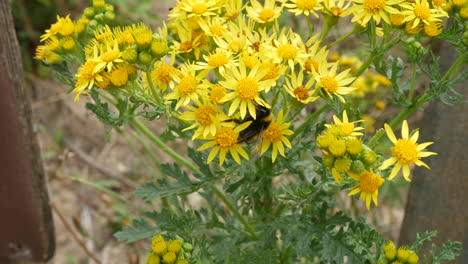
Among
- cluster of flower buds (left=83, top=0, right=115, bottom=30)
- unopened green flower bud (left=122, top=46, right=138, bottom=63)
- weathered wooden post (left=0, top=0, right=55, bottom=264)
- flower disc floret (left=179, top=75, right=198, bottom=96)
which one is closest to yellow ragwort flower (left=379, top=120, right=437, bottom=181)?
flower disc floret (left=179, top=75, right=198, bottom=96)

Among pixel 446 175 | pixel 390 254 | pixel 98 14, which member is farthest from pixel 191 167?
pixel 446 175

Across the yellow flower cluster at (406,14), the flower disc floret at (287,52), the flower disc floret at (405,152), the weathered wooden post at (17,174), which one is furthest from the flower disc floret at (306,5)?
the weathered wooden post at (17,174)

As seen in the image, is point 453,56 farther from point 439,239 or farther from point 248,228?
point 248,228

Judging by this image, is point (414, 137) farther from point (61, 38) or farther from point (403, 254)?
point (61, 38)

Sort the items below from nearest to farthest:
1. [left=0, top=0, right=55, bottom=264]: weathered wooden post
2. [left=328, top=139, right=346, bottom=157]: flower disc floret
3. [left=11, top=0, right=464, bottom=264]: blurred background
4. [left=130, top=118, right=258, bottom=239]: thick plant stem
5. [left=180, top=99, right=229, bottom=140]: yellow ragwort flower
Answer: [left=328, top=139, right=346, bottom=157]: flower disc floret → [left=180, top=99, right=229, bottom=140]: yellow ragwort flower → [left=130, top=118, right=258, bottom=239]: thick plant stem → [left=0, top=0, right=55, bottom=264]: weathered wooden post → [left=11, top=0, right=464, bottom=264]: blurred background

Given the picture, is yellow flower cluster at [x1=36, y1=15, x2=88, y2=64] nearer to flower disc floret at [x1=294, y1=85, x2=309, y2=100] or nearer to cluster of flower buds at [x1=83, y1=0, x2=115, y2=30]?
cluster of flower buds at [x1=83, y1=0, x2=115, y2=30]

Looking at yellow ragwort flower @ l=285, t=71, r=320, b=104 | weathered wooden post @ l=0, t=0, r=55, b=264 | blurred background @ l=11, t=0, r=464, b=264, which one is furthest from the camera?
blurred background @ l=11, t=0, r=464, b=264

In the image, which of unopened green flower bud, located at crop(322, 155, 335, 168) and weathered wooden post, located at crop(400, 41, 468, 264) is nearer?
unopened green flower bud, located at crop(322, 155, 335, 168)
